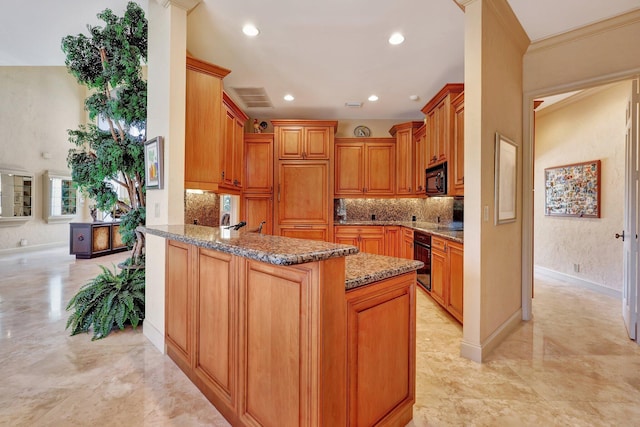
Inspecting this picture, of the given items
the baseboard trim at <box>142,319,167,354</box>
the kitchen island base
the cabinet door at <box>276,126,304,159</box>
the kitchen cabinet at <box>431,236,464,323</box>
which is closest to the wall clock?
the cabinet door at <box>276,126,304,159</box>

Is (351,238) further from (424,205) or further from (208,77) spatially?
(208,77)

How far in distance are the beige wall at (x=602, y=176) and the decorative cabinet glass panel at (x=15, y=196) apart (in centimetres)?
1107

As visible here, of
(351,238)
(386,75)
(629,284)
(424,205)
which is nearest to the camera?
(629,284)

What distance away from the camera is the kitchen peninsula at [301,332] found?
1.08 metres

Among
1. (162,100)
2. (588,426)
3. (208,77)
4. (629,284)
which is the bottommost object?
(588,426)

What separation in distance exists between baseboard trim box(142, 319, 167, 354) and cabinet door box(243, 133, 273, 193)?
9.54 ft

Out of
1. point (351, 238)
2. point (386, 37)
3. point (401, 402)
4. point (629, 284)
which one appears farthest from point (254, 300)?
point (351, 238)

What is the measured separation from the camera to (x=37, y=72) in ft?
23.1

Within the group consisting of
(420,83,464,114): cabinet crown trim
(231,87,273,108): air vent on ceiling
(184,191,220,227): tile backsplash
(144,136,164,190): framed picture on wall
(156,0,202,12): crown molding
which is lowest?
(184,191,220,227): tile backsplash

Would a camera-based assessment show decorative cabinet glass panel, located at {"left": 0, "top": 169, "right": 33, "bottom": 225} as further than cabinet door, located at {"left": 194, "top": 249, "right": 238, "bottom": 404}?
Yes

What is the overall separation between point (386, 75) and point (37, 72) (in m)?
8.68

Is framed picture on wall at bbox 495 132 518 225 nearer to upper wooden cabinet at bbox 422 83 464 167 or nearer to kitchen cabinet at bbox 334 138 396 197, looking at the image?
upper wooden cabinet at bbox 422 83 464 167

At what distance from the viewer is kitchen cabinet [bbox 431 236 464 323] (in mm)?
2883

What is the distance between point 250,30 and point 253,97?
Result: 178 cm
